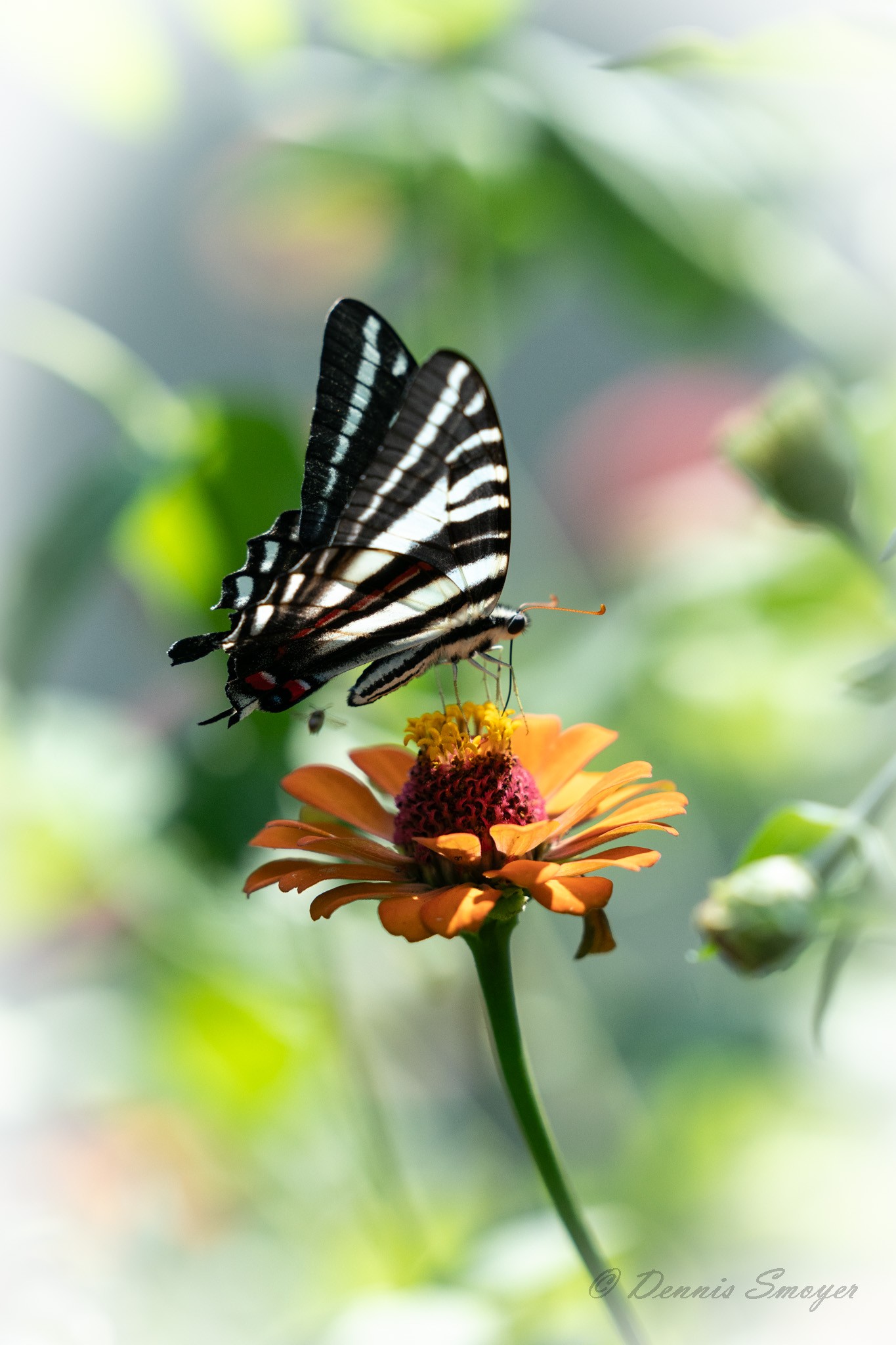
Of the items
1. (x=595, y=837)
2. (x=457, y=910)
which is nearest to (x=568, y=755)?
(x=595, y=837)

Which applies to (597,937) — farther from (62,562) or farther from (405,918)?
(62,562)

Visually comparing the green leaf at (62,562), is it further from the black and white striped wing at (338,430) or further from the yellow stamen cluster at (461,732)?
the yellow stamen cluster at (461,732)

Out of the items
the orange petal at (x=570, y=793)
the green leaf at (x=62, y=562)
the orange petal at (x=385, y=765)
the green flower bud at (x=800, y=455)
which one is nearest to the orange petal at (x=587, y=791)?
the orange petal at (x=570, y=793)

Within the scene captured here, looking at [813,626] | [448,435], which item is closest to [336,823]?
[448,435]

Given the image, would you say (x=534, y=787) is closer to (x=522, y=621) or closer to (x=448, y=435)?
(x=522, y=621)

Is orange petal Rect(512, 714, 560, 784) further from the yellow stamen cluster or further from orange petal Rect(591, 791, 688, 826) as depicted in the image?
orange petal Rect(591, 791, 688, 826)

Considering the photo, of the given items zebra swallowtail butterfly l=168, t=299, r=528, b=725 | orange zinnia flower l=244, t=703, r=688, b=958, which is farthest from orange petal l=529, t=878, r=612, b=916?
zebra swallowtail butterfly l=168, t=299, r=528, b=725
